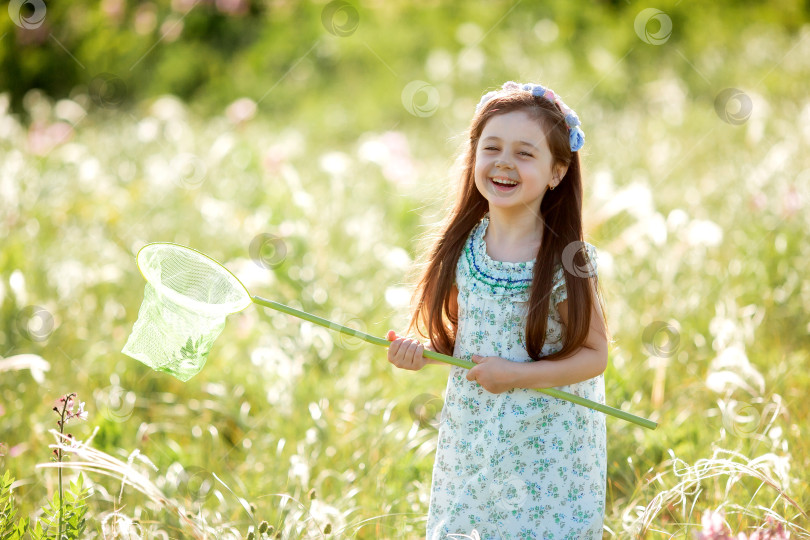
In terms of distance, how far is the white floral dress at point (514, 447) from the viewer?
6.81ft

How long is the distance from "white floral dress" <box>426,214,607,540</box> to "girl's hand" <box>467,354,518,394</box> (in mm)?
81

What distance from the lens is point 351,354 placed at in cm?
374

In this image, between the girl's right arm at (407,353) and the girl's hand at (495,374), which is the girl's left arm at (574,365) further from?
the girl's right arm at (407,353)

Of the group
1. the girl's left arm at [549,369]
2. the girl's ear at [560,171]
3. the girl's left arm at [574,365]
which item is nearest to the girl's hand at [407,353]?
the girl's left arm at [549,369]

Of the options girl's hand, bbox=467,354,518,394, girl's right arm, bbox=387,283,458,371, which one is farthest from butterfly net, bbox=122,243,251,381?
girl's hand, bbox=467,354,518,394

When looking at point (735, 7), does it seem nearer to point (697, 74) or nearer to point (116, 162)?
point (697, 74)

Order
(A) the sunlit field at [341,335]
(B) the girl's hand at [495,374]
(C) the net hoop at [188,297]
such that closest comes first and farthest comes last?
1. (B) the girl's hand at [495,374]
2. (C) the net hoop at [188,297]
3. (A) the sunlit field at [341,335]

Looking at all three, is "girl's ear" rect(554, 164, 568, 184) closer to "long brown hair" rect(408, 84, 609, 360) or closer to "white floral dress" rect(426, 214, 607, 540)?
"long brown hair" rect(408, 84, 609, 360)

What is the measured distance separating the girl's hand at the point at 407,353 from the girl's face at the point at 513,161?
395mm

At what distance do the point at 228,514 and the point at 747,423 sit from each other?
1.68 m

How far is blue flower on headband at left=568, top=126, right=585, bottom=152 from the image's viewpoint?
83.9 inches

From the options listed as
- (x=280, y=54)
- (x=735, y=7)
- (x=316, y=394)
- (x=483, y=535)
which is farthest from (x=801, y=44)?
(x=483, y=535)

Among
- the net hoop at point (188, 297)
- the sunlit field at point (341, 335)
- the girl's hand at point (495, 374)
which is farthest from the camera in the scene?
the sunlit field at point (341, 335)

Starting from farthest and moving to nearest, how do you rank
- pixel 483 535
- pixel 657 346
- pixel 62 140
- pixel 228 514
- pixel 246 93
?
pixel 246 93, pixel 62 140, pixel 657 346, pixel 228 514, pixel 483 535
